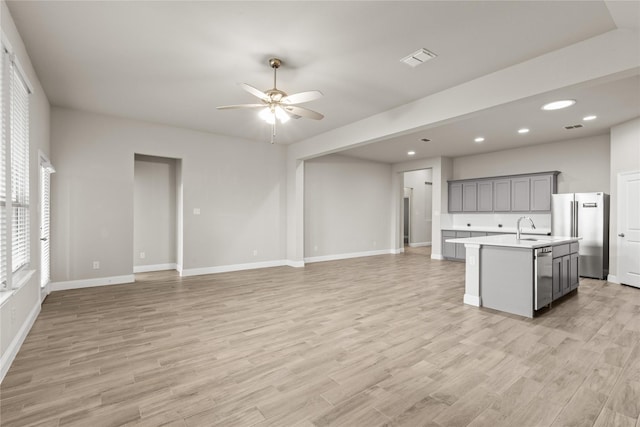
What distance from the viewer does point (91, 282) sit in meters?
5.06

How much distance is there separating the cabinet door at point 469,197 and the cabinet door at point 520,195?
852 millimetres

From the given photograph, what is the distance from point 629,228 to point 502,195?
249 centimetres

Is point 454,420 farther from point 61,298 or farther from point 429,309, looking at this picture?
point 61,298

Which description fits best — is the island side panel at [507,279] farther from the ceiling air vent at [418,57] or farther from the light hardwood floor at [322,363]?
the ceiling air vent at [418,57]

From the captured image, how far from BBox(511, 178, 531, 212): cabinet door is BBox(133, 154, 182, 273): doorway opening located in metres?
7.41

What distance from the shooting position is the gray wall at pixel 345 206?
7.86 m

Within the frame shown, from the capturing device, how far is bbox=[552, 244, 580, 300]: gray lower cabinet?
4043 mm

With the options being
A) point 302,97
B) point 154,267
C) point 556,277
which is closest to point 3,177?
point 302,97

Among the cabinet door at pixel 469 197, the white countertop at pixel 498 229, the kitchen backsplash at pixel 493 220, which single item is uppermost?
the cabinet door at pixel 469 197

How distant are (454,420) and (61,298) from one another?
16.9ft

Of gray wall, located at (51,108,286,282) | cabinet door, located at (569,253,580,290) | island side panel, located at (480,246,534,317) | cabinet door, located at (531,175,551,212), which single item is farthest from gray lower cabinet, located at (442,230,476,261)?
gray wall, located at (51,108,286,282)

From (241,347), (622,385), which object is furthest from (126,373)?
(622,385)

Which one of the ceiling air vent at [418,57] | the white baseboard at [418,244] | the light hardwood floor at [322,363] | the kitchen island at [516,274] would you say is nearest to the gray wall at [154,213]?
the light hardwood floor at [322,363]

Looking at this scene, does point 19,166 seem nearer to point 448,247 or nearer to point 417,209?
point 448,247
